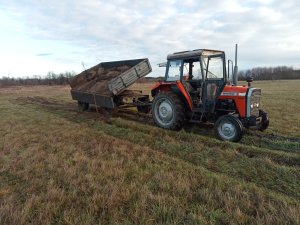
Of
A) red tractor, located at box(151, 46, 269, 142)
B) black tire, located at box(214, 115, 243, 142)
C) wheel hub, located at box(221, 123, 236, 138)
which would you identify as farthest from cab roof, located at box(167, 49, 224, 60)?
wheel hub, located at box(221, 123, 236, 138)

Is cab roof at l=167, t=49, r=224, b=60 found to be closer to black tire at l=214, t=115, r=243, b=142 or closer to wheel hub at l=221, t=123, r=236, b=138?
black tire at l=214, t=115, r=243, b=142

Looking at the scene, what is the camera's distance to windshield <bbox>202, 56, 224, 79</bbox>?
8.02 metres

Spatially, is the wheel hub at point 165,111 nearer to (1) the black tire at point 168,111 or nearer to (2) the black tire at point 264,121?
(1) the black tire at point 168,111

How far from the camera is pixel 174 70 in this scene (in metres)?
8.95

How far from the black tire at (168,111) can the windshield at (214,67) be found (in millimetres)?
1250

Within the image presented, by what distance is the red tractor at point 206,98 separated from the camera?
7500mm

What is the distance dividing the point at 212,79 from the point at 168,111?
177cm

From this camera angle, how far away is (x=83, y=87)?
44.2ft

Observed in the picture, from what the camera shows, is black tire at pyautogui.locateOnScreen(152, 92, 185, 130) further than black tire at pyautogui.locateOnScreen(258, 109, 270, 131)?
Yes

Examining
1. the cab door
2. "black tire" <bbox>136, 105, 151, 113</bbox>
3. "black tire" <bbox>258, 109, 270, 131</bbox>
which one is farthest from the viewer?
"black tire" <bbox>136, 105, 151, 113</bbox>

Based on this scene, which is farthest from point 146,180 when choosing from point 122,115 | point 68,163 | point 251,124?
point 122,115

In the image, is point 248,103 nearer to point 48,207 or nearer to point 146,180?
point 146,180

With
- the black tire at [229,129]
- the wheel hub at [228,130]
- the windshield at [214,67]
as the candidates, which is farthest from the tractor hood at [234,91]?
the wheel hub at [228,130]

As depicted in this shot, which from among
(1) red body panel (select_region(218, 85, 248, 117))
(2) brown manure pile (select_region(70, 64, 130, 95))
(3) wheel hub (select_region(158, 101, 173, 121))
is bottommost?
(3) wheel hub (select_region(158, 101, 173, 121))
